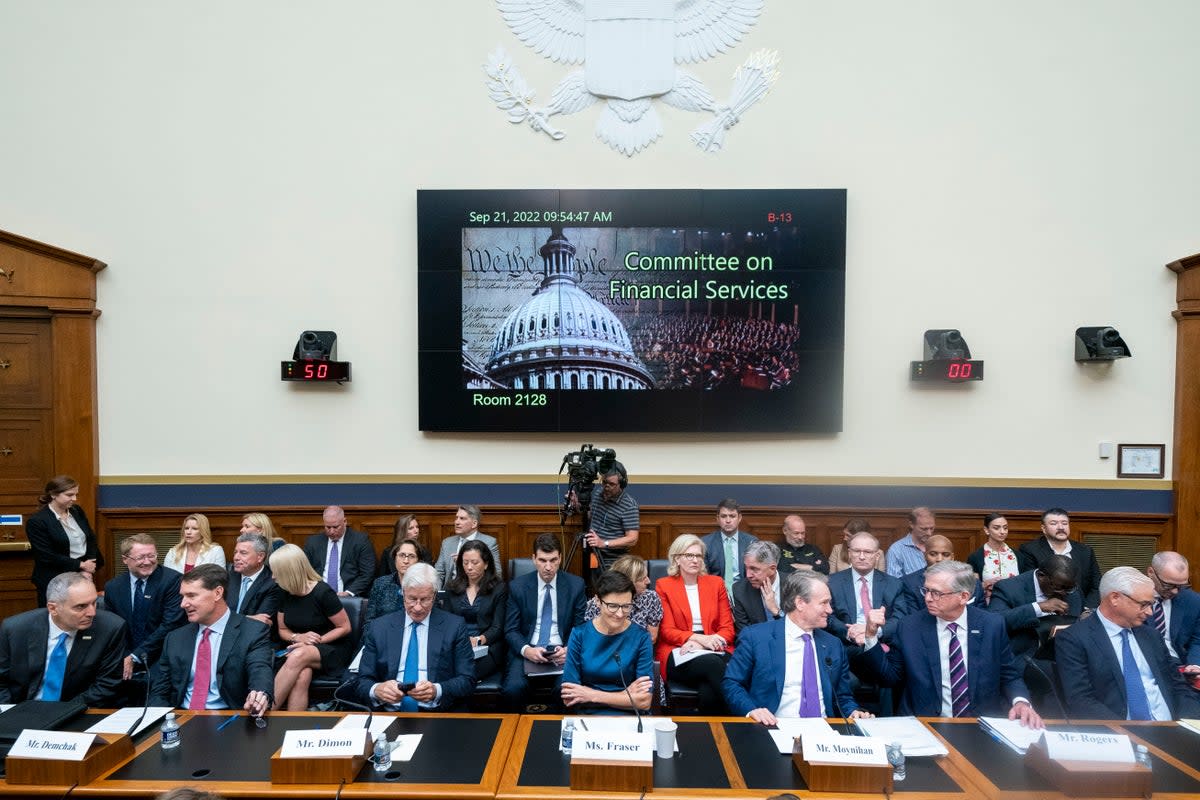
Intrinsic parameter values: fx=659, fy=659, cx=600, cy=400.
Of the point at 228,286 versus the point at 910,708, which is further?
the point at 228,286

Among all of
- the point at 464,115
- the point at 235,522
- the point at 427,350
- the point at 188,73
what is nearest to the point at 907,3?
the point at 464,115

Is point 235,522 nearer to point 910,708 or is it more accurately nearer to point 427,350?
point 427,350

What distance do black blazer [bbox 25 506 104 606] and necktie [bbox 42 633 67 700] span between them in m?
2.09

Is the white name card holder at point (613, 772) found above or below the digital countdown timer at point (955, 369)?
below

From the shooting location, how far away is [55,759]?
7.06 feet

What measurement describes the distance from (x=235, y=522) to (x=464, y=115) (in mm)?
4085

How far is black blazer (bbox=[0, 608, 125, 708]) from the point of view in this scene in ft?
9.91

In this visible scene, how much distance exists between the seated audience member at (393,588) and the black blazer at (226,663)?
99 cm

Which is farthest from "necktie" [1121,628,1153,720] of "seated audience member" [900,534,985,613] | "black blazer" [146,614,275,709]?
"black blazer" [146,614,275,709]

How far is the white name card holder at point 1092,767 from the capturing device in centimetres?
205

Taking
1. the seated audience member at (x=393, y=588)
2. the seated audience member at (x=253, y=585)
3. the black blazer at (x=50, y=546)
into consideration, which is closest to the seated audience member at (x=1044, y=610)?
the seated audience member at (x=393, y=588)

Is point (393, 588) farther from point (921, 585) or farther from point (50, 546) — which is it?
point (921, 585)

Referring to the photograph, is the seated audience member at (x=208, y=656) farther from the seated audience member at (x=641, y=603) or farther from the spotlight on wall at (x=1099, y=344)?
the spotlight on wall at (x=1099, y=344)

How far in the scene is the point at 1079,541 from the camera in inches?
222
